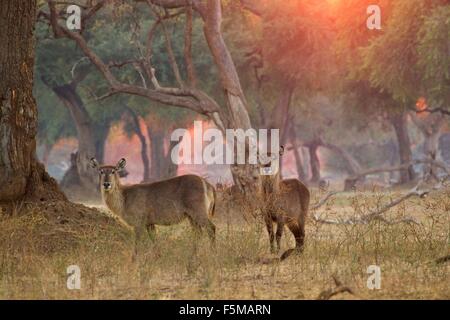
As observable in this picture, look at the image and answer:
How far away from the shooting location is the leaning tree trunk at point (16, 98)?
13.5 metres

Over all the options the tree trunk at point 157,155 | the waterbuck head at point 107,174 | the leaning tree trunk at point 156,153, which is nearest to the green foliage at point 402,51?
the waterbuck head at point 107,174

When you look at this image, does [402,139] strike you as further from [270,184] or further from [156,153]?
[270,184]

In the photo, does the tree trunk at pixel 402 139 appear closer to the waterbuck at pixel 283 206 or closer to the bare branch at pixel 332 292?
the waterbuck at pixel 283 206

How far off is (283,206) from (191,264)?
104 inches

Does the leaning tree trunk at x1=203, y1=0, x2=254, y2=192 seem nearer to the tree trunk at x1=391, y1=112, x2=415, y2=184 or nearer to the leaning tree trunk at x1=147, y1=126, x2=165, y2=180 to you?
the tree trunk at x1=391, y1=112, x2=415, y2=184

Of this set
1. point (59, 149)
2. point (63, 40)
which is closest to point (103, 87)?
point (63, 40)

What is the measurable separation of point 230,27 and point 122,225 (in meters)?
21.5

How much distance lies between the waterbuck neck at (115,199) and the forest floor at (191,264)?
381mm

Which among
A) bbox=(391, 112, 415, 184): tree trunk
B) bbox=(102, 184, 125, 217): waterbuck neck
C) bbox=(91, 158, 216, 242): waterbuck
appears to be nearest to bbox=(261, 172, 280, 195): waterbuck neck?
bbox=(91, 158, 216, 242): waterbuck

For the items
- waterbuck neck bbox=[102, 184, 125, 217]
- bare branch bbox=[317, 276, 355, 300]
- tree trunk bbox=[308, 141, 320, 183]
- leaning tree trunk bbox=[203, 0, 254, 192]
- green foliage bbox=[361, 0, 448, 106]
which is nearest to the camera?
bare branch bbox=[317, 276, 355, 300]

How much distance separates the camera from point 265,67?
33406 mm

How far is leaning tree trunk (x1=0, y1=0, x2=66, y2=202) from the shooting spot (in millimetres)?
13492

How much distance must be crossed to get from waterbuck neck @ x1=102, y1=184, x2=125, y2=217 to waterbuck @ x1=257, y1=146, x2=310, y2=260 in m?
2.09

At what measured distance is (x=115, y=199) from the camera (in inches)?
508
